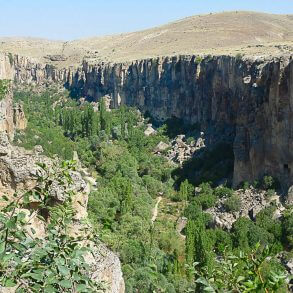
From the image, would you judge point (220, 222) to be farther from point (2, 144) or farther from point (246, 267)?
point (246, 267)

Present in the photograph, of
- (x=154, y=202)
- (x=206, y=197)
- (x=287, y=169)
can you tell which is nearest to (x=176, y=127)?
(x=154, y=202)

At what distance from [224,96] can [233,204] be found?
56.6 feet

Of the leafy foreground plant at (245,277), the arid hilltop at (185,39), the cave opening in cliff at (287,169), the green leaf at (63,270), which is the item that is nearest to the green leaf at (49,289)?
the green leaf at (63,270)

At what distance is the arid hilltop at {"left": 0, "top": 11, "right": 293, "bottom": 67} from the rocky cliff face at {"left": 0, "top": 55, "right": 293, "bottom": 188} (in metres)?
14.1

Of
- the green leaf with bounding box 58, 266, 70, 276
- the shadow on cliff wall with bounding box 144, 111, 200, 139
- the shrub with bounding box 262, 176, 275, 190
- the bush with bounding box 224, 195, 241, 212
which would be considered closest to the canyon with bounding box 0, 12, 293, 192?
the shrub with bounding box 262, 176, 275, 190

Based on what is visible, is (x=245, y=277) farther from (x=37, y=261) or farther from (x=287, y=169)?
(x=287, y=169)

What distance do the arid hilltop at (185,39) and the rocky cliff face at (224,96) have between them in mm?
14140

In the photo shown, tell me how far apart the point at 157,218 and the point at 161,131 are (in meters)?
26.9

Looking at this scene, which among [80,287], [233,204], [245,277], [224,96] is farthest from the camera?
[224,96]

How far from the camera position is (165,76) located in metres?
68.6

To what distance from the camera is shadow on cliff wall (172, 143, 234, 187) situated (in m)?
43.0

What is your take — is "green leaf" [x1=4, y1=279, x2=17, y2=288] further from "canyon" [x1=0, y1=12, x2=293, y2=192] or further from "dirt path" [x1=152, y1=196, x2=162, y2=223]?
"canyon" [x1=0, y1=12, x2=293, y2=192]

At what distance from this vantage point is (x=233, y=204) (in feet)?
116

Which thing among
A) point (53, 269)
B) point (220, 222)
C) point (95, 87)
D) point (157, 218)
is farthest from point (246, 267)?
point (95, 87)
